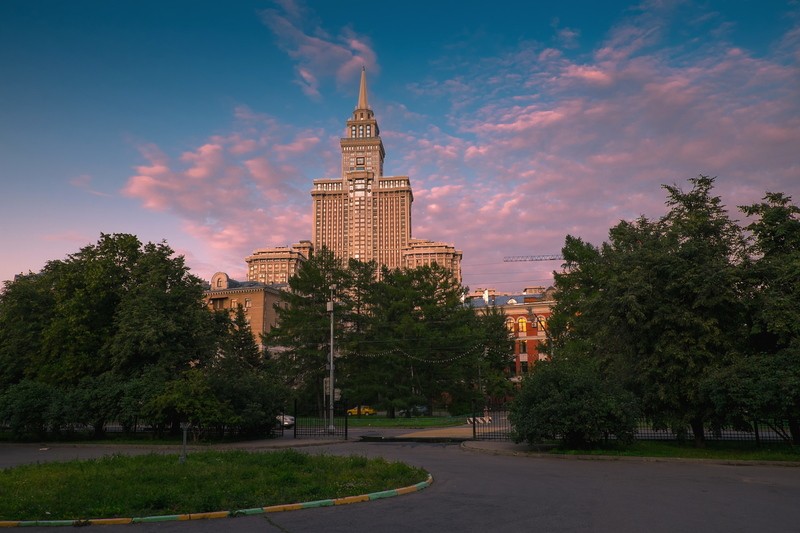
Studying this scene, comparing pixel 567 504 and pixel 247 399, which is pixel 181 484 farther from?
pixel 247 399

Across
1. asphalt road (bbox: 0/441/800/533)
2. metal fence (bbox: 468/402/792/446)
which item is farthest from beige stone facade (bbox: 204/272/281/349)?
asphalt road (bbox: 0/441/800/533)

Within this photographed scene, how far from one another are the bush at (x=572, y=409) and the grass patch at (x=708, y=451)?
592 mm

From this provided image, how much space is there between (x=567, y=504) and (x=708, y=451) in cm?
1377

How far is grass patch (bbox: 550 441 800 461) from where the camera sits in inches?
788

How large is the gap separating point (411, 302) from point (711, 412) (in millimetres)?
38784

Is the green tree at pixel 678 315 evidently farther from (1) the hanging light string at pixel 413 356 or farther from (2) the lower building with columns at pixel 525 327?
(2) the lower building with columns at pixel 525 327

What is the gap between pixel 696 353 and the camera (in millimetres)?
22344

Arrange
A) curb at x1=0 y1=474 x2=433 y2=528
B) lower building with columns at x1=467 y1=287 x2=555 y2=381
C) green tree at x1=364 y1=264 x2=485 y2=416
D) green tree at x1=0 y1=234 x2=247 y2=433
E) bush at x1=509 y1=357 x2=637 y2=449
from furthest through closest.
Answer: lower building with columns at x1=467 y1=287 x2=555 y2=381 → green tree at x1=364 y1=264 x2=485 y2=416 → green tree at x1=0 y1=234 x2=247 y2=433 → bush at x1=509 y1=357 x2=637 y2=449 → curb at x1=0 y1=474 x2=433 y2=528

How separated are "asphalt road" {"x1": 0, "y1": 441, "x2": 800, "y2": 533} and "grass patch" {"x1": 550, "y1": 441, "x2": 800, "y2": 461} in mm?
1638

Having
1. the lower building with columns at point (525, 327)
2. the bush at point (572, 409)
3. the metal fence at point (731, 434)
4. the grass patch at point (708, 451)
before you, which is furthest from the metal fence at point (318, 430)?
the lower building with columns at point (525, 327)

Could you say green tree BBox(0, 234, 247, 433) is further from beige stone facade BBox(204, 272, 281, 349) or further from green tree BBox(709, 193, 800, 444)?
beige stone facade BBox(204, 272, 281, 349)

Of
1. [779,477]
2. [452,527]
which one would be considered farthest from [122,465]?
[779,477]

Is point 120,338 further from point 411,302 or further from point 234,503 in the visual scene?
point 411,302

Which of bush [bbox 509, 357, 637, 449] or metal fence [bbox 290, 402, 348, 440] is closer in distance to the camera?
bush [bbox 509, 357, 637, 449]
